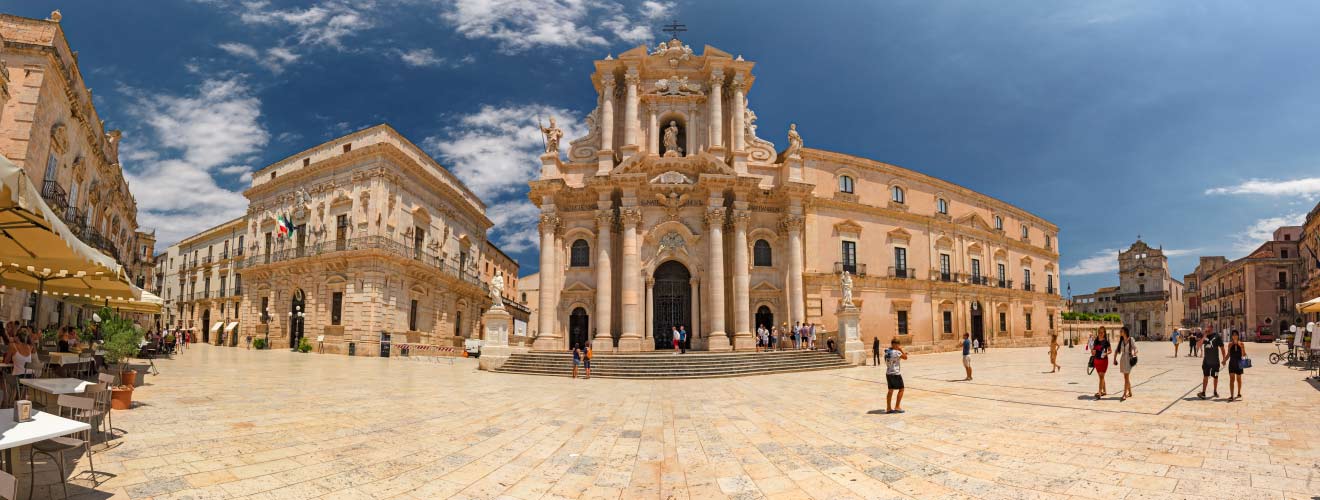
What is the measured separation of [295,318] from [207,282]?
19.0 meters

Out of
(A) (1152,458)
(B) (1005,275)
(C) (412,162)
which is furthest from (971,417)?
(B) (1005,275)

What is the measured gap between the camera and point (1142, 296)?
69812 mm

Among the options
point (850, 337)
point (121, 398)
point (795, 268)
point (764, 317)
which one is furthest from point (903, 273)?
point (121, 398)

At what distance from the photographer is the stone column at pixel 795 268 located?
1064 inches

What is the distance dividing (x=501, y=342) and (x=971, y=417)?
16.8 m

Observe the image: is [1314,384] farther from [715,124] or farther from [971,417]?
[715,124]

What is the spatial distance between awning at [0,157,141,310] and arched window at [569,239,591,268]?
17247 mm

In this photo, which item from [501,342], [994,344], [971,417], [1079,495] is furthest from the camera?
[994,344]

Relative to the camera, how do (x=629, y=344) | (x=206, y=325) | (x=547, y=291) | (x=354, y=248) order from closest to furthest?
(x=629, y=344) < (x=547, y=291) < (x=354, y=248) < (x=206, y=325)

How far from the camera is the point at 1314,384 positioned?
13289 mm

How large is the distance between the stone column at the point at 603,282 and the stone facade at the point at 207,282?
27474mm

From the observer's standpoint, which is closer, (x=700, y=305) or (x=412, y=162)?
(x=700, y=305)

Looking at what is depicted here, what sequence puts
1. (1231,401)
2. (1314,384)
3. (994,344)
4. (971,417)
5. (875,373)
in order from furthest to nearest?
(994,344)
(875,373)
(1314,384)
(1231,401)
(971,417)

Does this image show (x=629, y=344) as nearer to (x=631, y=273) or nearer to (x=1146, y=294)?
(x=631, y=273)
